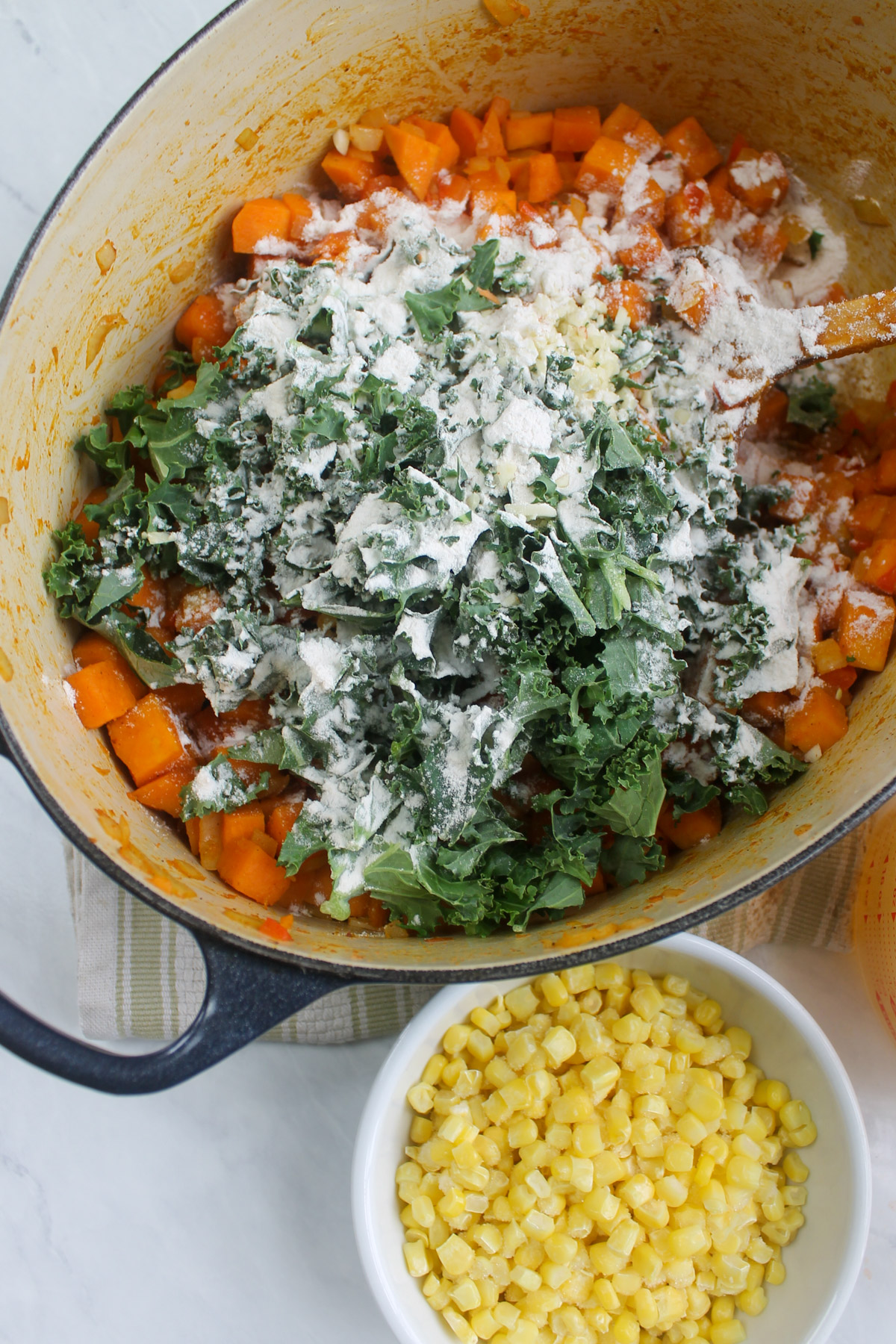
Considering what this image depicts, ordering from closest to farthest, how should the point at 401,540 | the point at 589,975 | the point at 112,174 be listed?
1. the point at 401,540
2. the point at 112,174
3. the point at 589,975

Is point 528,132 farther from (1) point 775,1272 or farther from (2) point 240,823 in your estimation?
(1) point 775,1272

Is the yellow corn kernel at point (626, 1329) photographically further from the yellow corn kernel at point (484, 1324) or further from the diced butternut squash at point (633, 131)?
the diced butternut squash at point (633, 131)

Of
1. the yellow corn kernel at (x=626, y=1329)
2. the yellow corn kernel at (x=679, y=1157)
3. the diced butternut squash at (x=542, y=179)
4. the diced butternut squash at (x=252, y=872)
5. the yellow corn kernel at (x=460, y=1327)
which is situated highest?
the diced butternut squash at (x=542, y=179)

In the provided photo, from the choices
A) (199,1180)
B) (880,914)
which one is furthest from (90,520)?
(880,914)

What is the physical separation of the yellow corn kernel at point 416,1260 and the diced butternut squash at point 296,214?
7.27 feet

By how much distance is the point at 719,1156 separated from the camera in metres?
2.16

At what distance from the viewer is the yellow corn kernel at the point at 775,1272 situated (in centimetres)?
216

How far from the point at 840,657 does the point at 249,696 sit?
1.21 metres

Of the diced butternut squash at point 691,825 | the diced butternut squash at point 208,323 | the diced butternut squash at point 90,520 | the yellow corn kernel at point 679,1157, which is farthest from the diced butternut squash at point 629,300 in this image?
the yellow corn kernel at point 679,1157

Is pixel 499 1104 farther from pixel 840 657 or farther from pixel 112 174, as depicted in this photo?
pixel 112 174

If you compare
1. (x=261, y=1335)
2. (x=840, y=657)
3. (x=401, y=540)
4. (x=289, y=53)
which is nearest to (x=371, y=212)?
(x=289, y=53)

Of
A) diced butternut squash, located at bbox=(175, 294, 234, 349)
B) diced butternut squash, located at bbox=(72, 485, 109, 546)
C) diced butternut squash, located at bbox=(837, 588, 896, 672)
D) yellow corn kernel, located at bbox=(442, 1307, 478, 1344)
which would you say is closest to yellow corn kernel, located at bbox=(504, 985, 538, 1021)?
yellow corn kernel, located at bbox=(442, 1307, 478, 1344)

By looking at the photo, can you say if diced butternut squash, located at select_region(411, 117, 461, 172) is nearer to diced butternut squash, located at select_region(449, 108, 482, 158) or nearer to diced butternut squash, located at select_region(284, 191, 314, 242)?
diced butternut squash, located at select_region(449, 108, 482, 158)

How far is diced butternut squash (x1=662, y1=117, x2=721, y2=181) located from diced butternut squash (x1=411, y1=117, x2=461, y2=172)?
20.3 inches
